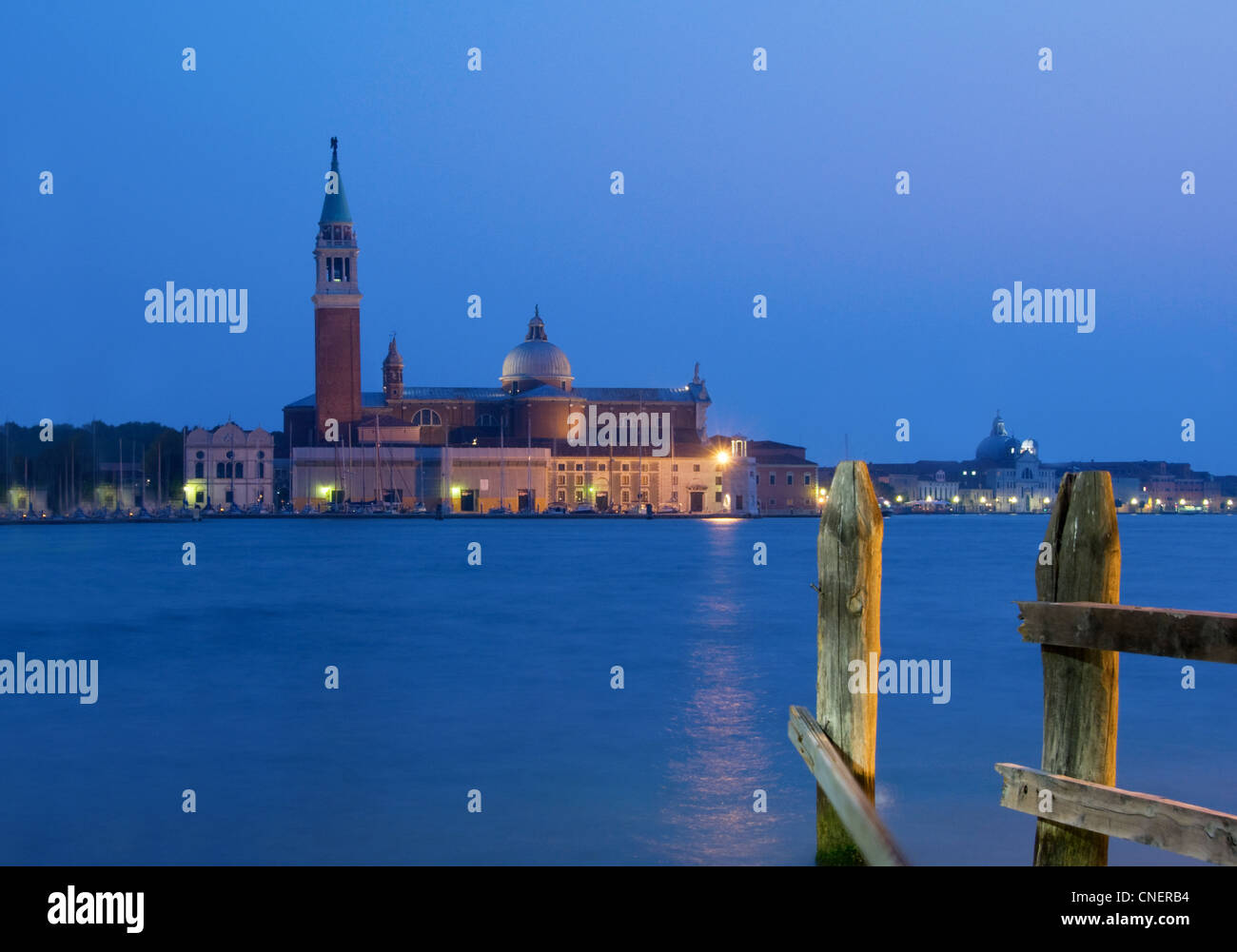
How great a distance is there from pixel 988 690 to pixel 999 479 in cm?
14143

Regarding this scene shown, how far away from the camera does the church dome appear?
92.8 m

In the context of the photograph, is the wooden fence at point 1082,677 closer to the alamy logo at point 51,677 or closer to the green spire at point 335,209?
the alamy logo at point 51,677

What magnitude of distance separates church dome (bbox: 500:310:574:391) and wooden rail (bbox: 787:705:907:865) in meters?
87.8

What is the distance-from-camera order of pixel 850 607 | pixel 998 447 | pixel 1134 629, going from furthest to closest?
pixel 998 447
pixel 850 607
pixel 1134 629

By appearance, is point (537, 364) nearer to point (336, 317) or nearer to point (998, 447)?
point (336, 317)

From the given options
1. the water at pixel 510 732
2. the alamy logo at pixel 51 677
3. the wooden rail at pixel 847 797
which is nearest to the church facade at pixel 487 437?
the water at pixel 510 732

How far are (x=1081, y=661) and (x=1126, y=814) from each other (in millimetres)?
461

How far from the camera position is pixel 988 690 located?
13961mm

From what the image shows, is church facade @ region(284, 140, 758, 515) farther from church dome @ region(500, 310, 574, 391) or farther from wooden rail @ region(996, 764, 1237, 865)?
wooden rail @ region(996, 764, 1237, 865)

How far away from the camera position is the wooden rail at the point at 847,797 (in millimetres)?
3949

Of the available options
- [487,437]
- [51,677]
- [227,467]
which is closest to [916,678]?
[51,677]

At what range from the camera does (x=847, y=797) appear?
429 centimetres
